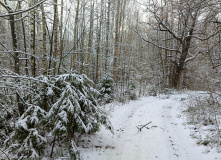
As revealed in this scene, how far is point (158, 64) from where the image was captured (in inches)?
919

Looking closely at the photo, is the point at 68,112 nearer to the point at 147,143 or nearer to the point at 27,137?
the point at 27,137

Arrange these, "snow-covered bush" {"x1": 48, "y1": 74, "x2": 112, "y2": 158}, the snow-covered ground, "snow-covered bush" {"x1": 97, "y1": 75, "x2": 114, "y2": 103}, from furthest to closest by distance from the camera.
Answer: "snow-covered bush" {"x1": 97, "y1": 75, "x2": 114, "y2": 103}, the snow-covered ground, "snow-covered bush" {"x1": 48, "y1": 74, "x2": 112, "y2": 158}

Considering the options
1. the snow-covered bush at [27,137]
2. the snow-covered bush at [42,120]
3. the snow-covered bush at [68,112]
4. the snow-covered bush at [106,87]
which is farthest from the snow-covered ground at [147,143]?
the snow-covered bush at [106,87]

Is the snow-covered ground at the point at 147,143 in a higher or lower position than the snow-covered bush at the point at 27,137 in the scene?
lower

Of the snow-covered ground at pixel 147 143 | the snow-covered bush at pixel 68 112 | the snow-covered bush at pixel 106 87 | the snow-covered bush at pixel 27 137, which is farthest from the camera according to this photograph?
the snow-covered bush at pixel 106 87

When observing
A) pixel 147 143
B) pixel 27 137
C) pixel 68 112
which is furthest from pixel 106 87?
pixel 27 137

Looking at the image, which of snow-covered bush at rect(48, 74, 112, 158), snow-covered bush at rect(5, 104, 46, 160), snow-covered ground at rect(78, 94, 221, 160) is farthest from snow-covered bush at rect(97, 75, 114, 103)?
snow-covered bush at rect(5, 104, 46, 160)

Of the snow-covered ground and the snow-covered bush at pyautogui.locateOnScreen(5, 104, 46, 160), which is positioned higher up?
the snow-covered bush at pyautogui.locateOnScreen(5, 104, 46, 160)

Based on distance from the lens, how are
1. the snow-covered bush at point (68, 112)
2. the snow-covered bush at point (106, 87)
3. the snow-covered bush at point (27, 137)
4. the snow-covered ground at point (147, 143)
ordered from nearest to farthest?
the snow-covered bush at point (27, 137) < the snow-covered bush at point (68, 112) < the snow-covered ground at point (147, 143) < the snow-covered bush at point (106, 87)

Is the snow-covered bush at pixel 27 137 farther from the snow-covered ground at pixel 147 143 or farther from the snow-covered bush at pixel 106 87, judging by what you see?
the snow-covered bush at pixel 106 87

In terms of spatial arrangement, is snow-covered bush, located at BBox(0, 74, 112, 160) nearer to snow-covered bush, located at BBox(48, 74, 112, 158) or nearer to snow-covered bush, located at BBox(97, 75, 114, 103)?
snow-covered bush, located at BBox(48, 74, 112, 158)

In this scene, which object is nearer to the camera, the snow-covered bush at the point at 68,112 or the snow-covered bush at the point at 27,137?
the snow-covered bush at the point at 27,137

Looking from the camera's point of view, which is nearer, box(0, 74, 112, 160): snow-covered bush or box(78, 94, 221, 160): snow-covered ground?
box(0, 74, 112, 160): snow-covered bush

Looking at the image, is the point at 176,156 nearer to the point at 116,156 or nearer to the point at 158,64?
the point at 116,156
